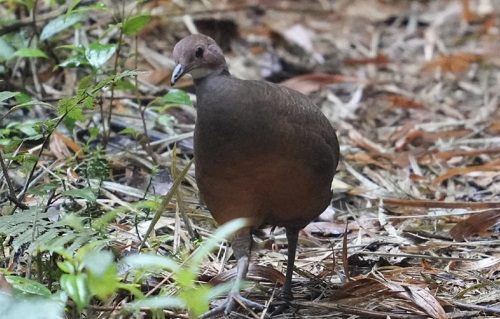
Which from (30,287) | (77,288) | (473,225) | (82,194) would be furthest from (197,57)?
(473,225)

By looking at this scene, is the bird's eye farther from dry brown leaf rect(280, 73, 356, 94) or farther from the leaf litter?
dry brown leaf rect(280, 73, 356, 94)

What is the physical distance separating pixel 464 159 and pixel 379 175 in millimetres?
584

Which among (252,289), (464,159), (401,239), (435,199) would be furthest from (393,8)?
(252,289)

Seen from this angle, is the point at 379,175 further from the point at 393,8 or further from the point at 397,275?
the point at 393,8

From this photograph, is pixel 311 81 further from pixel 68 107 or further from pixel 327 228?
pixel 68 107

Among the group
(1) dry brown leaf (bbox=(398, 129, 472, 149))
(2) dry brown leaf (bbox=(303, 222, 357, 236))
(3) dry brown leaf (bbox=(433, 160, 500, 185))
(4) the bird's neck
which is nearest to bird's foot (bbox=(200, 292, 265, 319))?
(4) the bird's neck

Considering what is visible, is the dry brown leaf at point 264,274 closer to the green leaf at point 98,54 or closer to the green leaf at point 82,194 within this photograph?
the green leaf at point 82,194

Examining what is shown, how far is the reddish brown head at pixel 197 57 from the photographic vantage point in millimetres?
2855

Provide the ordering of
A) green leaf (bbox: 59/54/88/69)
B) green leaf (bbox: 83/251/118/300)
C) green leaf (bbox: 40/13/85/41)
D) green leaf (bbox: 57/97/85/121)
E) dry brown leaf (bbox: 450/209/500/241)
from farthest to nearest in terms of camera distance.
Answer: green leaf (bbox: 40/13/85/41) → dry brown leaf (bbox: 450/209/500/241) → green leaf (bbox: 59/54/88/69) → green leaf (bbox: 57/97/85/121) → green leaf (bbox: 83/251/118/300)

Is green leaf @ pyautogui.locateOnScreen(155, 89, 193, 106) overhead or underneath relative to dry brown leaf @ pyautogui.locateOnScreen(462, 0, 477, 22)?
overhead

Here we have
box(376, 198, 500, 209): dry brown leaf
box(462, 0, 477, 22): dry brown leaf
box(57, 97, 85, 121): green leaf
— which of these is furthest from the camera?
box(462, 0, 477, 22): dry brown leaf

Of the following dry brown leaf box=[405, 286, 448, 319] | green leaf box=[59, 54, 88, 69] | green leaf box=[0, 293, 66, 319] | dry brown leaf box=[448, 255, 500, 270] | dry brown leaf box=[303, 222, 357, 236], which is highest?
green leaf box=[59, 54, 88, 69]

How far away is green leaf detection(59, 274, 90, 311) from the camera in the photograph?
199 cm

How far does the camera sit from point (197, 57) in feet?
9.43
